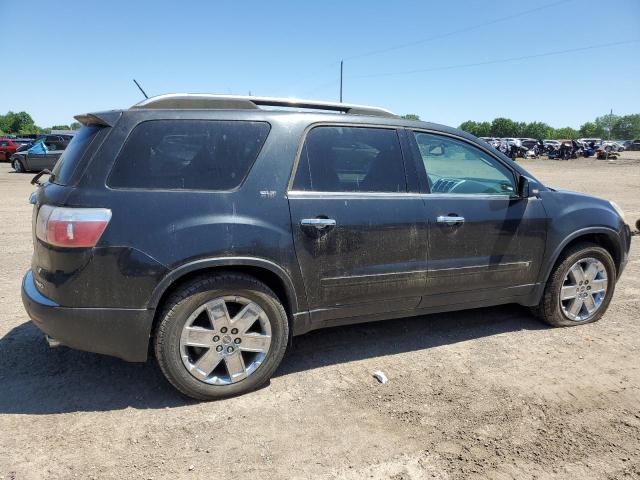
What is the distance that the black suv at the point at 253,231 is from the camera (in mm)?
2719

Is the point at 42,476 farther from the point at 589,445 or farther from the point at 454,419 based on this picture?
the point at 589,445

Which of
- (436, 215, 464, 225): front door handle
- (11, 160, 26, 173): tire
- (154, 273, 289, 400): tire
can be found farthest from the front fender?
(11, 160, 26, 173): tire

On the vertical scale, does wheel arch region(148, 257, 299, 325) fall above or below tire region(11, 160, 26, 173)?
above

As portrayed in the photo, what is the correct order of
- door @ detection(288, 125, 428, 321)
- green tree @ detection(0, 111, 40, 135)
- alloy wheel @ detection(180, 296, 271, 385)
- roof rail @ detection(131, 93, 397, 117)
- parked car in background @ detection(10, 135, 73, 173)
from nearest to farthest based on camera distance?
alloy wheel @ detection(180, 296, 271, 385) < roof rail @ detection(131, 93, 397, 117) < door @ detection(288, 125, 428, 321) < parked car in background @ detection(10, 135, 73, 173) < green tree @ detection(0, 111, 40, 135)

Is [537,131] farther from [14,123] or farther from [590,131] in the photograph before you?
[14,123]

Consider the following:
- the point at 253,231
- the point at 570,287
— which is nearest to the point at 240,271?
the point at 253,231

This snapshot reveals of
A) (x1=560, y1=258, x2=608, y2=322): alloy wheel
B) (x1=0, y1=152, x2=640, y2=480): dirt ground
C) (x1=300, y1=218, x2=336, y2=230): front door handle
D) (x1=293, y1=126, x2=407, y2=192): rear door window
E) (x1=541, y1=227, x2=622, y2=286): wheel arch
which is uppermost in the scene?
(x1=293, y1=126, x2=407, y2=192): rear door window

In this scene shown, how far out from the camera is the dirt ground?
7.95 ft

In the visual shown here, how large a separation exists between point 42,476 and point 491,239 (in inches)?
129

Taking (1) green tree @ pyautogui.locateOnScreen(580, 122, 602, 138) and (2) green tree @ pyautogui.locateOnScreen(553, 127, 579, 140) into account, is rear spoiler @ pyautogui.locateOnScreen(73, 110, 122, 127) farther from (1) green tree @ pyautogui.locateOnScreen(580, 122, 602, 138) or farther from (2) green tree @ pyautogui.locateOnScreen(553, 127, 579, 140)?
(1) green tree @ pyautogui.locateOnScreen(580, 122, 602, 138)

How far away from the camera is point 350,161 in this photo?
3342 mm

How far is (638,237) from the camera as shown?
8.03 m

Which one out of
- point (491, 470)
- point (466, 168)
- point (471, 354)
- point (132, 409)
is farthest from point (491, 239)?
point (132, 409)

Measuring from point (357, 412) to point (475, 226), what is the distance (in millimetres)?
1690
